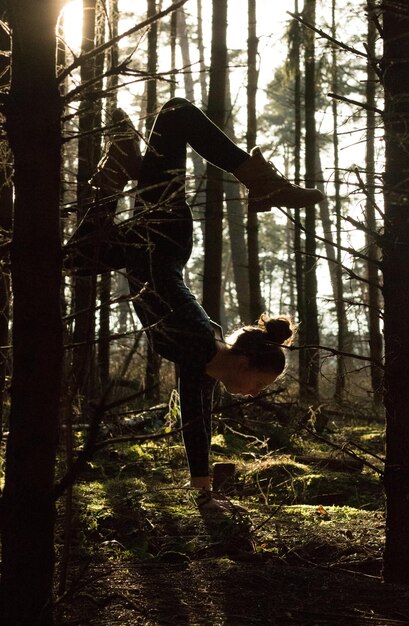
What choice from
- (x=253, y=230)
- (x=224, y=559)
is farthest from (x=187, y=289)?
(x=253, y=230)

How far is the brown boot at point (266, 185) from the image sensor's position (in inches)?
143

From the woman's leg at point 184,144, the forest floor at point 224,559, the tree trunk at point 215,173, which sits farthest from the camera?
the tree trunk at point 215,173

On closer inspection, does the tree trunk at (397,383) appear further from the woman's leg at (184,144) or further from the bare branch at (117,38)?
the bare branch at (117,38)

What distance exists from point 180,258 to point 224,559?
1914 mm

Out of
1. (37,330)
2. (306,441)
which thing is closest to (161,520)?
(37,330)

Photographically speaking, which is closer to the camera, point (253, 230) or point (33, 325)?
point (33, 325)

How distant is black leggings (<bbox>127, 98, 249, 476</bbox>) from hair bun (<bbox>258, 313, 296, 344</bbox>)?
442 mm

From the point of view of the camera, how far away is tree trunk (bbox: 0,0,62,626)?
203 cm

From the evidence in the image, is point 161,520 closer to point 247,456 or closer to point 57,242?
point 57,242

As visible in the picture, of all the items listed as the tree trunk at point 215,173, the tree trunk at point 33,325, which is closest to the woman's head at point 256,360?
the tree trunk at point 33,325

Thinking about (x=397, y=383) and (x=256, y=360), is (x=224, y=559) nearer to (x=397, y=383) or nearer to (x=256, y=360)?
(x=397, y=383)

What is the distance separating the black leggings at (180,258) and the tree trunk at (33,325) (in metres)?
1.62

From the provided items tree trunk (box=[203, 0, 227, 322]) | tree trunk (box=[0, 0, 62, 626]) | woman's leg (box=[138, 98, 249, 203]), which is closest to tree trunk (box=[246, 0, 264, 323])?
tree trunk (box=[203, 0, 227, 322])

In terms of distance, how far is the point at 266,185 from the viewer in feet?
12.1
